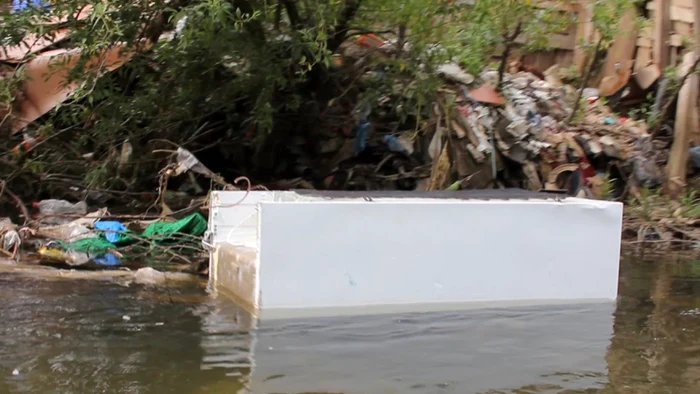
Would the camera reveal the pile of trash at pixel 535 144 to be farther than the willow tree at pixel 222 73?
Yes

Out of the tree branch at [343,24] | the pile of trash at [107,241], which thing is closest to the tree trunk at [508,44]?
the tree branch at [343,24]

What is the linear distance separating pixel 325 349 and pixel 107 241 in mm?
3587

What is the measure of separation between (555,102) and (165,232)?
7.08 metres

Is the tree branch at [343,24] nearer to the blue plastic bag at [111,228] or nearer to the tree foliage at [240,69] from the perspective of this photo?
the tree foliage at [240,69]

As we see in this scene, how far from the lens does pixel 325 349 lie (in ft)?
13.7

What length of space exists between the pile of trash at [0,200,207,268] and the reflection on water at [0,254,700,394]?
115 cm

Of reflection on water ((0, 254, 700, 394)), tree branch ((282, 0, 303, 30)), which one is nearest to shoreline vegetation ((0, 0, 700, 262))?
A: tree branch ((282, 0, 303, 30))

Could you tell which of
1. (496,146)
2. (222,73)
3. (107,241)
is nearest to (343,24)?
(222,73)

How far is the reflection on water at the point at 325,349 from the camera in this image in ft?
11.9

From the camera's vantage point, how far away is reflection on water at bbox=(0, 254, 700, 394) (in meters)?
3.63

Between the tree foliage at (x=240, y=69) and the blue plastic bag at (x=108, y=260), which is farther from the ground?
the tree foliage at (x=240, y=69)

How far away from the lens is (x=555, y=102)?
38.4 ft

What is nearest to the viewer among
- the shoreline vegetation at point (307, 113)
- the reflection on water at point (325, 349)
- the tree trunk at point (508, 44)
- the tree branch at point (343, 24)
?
the reflection on water at point (325, 349)

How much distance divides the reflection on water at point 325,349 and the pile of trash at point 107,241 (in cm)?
115
